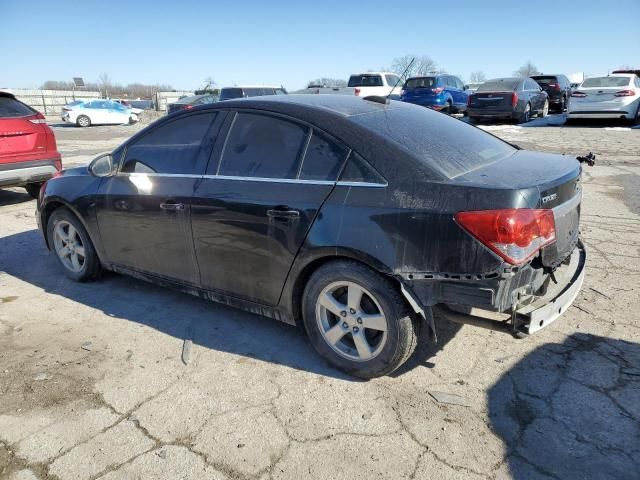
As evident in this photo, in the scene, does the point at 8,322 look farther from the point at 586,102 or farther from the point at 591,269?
the point at 586,102

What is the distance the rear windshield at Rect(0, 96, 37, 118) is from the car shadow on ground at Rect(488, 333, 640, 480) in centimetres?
753

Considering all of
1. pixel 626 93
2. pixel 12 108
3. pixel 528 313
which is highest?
pixel 626 93

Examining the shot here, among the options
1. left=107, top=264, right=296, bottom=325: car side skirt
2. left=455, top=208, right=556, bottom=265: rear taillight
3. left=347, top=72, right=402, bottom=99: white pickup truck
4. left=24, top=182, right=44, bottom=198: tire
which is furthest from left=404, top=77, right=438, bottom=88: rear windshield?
left=455, top=208, right=556, bottom=265: rear taillight

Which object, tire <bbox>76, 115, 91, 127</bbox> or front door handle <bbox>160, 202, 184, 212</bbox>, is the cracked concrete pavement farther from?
tire <bbox>76, 115, 91, 127</bbox>

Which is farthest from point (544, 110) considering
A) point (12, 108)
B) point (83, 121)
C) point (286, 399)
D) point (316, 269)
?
point (83, 121)

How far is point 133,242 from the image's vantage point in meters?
3.80

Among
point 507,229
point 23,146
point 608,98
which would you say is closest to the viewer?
point 507,229

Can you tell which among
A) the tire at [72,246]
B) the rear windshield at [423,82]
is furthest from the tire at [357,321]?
the rear windshield at [423,82]

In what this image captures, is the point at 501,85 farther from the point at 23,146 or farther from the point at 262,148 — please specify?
the point at 262,148

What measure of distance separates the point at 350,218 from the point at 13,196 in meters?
8.02

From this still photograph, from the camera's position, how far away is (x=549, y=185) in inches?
100.0

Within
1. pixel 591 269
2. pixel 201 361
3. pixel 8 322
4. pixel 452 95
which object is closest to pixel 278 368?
pixel 201 361

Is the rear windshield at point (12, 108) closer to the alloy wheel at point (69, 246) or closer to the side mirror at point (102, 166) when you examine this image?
the alloy wheel at point (69, 246)

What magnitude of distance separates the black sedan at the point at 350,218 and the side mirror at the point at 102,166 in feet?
0.26
